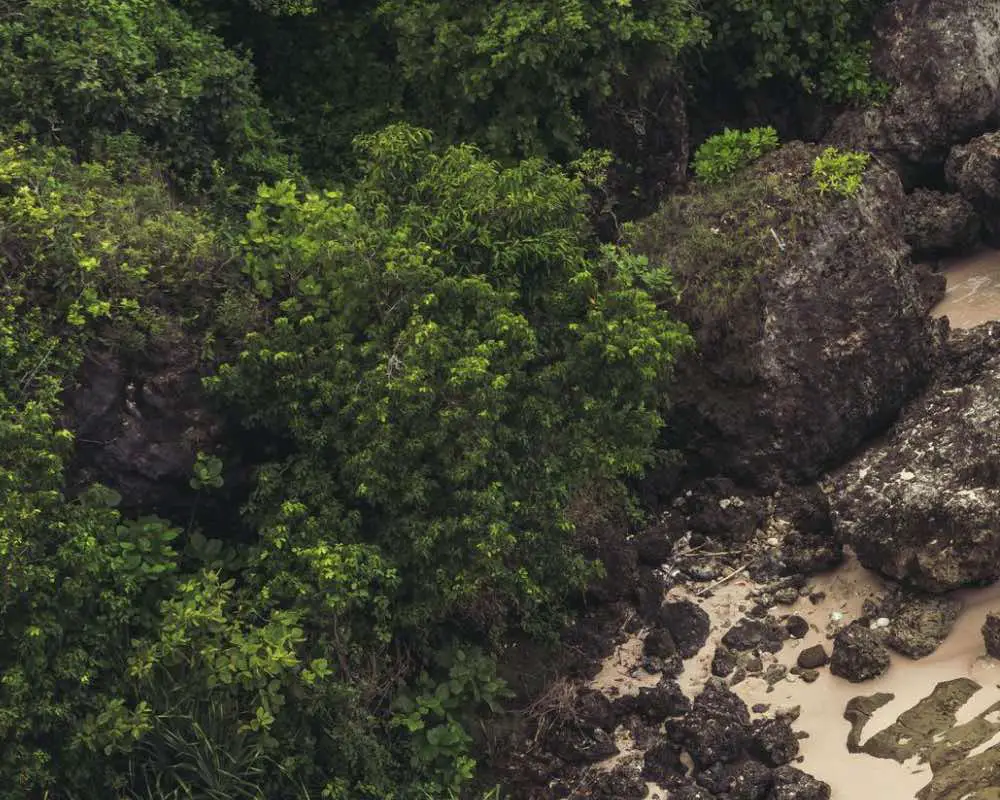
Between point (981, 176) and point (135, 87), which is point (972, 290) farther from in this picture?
point (135, 87)

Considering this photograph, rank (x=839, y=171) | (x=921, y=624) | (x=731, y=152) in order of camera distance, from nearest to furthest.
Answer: (x=921, y=624) → (x=839, y=171) → (x=731, y=152)

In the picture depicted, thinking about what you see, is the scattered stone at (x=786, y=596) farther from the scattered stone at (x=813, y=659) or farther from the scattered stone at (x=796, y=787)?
the scattered stone at (x=796, y=787)

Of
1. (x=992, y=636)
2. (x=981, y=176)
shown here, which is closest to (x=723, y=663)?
(x=992, y=636)

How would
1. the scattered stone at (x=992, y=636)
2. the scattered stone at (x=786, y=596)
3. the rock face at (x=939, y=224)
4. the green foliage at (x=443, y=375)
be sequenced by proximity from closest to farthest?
the green foliage at (x=443, y=375)
the scattered stone at (x=992, y=636)
the scattered stone at (x=786, y=596)
the rock face at (x=939, y=224)

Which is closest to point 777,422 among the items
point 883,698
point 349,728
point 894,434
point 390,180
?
point 894,434

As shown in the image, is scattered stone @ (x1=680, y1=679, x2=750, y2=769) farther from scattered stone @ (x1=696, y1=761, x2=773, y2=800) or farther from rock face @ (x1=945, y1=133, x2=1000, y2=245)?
Answer: rock face @ (x1=945, y1=133, x2=1000, y2=245)

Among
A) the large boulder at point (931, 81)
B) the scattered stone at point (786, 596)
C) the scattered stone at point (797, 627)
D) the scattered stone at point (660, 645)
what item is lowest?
the scattered stone at point (660, 645)

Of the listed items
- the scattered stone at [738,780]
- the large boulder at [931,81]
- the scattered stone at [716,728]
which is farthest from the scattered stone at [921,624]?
the large boulder at [931,81]

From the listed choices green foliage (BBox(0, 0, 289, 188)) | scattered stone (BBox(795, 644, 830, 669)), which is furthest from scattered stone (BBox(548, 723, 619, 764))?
green foliage (BBox(0, 0, 289, 188))
